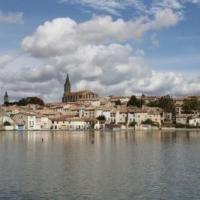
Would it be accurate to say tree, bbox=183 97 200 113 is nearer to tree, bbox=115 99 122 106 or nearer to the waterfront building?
tree, bbox=115 99 122 106

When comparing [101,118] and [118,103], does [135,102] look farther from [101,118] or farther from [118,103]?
[101,118]

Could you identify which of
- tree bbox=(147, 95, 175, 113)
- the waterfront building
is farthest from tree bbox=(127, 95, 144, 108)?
the waterfront building

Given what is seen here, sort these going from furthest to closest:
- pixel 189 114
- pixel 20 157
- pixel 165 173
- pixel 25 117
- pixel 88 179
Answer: pixel 189 114
pixel 25 117
pixel 20 157
pixel 165 173
pixel 88 179

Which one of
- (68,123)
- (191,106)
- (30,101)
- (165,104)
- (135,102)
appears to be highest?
(30,101)

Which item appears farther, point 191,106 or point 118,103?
point 118,103

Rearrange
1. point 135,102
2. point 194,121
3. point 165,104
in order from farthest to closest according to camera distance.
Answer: point 135,102
point 165,104
point 194,121

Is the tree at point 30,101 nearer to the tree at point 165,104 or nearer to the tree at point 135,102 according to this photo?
the tree at point 135,102

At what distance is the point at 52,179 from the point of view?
28453 millimetres

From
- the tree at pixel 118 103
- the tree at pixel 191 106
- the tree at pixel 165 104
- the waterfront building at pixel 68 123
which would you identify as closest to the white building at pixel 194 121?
the tree at pixel 165 104

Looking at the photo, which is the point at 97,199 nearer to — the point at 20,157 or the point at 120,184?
the point at 120,184

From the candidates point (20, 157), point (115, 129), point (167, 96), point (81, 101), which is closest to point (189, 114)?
point (167, 96)

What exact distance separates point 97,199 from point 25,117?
10900 cm

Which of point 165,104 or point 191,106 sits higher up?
point 165,104

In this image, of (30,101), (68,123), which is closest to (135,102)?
(68,123)
